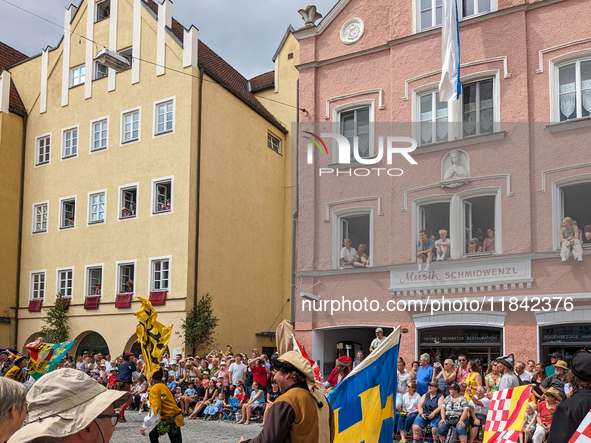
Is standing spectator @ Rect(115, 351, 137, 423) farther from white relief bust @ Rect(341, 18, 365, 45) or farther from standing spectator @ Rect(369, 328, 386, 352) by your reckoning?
white relief bust @ Rect(341, 18, 365, 45)

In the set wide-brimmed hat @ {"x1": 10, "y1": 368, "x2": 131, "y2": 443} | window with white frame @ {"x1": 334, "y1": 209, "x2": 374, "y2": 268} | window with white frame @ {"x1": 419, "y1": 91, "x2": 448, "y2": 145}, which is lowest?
wide-brimmed hat @ {"x1": 10, "y1": 368, "x2": 131, "y2": 443}

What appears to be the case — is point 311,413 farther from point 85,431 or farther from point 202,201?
point 202,201

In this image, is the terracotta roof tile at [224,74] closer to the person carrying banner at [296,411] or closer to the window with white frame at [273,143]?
the window with white frame at [273,143]

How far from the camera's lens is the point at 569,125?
1739 cm

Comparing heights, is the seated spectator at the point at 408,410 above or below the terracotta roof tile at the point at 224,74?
below

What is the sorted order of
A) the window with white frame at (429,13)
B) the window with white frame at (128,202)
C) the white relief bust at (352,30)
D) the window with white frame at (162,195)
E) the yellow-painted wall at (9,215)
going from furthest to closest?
1. the yellow-painted wall at (9,215)
2. the window with white frame at (128,202)
3. the window with white frame at (162,195)
4. the white relief bust at (352,30)
5. the window with white frame at (429,13)

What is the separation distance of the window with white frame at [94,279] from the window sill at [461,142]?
50.7 feet

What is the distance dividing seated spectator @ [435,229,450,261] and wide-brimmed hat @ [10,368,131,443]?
16.3 metres

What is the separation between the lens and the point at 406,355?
1881 centimetres

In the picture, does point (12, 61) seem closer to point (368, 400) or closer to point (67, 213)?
point (67, 213)

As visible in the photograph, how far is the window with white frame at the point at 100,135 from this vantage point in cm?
2962

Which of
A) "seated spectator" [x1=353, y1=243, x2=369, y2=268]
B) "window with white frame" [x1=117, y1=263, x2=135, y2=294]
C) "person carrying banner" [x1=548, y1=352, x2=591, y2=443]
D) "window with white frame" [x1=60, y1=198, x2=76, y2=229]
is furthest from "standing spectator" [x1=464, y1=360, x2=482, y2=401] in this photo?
"window with white frame" [x1=60, y1=198, x2=76, y2=229]

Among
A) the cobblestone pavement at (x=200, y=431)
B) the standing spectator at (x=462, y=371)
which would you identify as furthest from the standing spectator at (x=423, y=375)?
the cobblestone pavement at (x=200, y=431)

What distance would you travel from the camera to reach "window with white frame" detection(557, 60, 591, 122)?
684 inches
